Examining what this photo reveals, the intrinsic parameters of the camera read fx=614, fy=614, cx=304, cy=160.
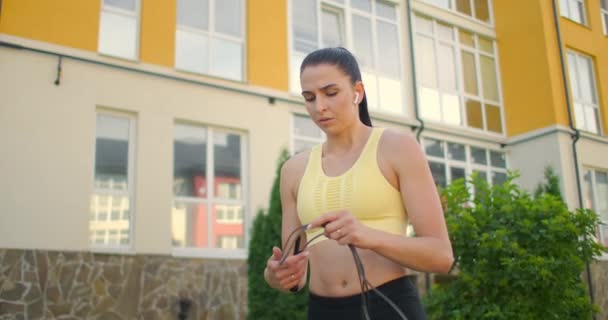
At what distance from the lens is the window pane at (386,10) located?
561 inches

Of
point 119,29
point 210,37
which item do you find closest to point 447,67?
point 210,37

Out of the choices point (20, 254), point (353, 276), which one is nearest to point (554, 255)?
point (353, 276)

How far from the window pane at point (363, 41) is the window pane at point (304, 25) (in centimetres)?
114

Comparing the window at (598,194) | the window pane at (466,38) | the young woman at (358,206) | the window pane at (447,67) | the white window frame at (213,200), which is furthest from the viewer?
the window pane at (466,38)

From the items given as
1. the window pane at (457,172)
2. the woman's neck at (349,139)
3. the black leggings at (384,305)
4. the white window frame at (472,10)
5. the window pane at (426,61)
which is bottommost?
the black leggings at (384,305)

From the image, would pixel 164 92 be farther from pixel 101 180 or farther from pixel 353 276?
pixel 353 276

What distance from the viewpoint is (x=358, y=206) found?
5.96ft

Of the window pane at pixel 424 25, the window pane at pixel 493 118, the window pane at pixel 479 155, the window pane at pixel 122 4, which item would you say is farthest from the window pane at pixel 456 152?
the window pane at pixel 122 4

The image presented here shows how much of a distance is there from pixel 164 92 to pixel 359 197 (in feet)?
29.2

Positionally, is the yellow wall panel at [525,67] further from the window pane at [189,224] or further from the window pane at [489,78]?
the window pane at [189,224]

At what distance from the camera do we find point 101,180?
31.4 ft

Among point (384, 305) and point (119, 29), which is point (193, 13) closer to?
point (119, 29)

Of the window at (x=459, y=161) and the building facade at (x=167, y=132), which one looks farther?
the window at (x=459, y=161)

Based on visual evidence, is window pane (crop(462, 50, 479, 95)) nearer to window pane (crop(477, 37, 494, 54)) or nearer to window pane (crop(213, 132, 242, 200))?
window pane (crop(477, 37, 494, 54))
